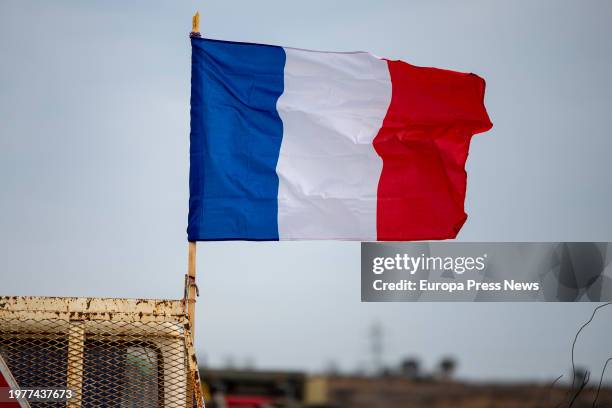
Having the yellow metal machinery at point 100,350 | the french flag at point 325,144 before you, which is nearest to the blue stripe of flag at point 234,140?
the french flag at point 325,144

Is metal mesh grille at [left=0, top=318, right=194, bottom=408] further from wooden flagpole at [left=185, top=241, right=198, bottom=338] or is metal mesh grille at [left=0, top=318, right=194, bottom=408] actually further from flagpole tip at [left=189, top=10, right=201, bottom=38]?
flagpole tip at [left=189, top=10, right=201, bottom=38]

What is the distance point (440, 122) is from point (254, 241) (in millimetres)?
2044

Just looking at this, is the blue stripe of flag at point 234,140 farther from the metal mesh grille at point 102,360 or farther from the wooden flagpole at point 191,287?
the metal mesh grille at point 102,360

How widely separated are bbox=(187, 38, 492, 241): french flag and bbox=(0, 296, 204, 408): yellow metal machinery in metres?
2.18

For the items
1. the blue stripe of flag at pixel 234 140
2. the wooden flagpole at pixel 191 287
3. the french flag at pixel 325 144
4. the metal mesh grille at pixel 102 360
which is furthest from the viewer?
the french flag at pixel 325 144

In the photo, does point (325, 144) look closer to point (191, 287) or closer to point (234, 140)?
point (234, 140)

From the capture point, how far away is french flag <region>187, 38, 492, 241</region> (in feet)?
25.1

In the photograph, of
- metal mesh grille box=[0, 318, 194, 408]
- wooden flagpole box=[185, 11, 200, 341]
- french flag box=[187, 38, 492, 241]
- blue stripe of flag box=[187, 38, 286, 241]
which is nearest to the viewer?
metal mesh grille box=[0, 318, 194, 408]

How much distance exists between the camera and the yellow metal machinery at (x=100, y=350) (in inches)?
201

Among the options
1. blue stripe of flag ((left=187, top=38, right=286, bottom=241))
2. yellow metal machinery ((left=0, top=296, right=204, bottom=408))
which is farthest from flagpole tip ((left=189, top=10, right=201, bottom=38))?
yellow metal machinery ((left=0, top=296, right=204, bottom=408))

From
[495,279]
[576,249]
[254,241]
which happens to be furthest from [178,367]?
[576,249]

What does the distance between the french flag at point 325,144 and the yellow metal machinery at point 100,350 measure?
85.7 inches

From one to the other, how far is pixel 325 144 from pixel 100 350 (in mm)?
3403

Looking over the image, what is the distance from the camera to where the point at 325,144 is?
8031mm
